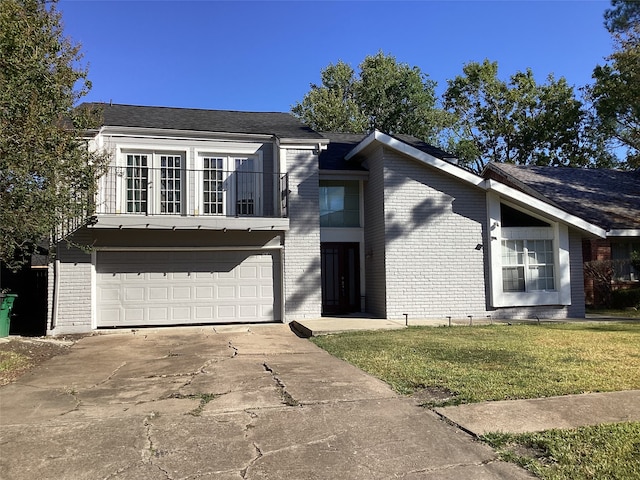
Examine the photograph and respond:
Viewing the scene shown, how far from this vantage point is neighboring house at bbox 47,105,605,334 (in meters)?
13.2

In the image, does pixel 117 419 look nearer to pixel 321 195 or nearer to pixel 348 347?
pixel 348 347

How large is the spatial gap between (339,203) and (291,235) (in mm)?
2203

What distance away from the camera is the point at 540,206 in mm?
13984

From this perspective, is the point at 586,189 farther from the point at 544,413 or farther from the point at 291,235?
the point at 544,413

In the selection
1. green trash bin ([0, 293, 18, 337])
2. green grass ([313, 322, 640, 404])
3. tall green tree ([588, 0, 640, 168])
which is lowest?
green grass ([313, 322, 640, 404])

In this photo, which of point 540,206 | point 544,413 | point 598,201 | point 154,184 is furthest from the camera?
point 598,201

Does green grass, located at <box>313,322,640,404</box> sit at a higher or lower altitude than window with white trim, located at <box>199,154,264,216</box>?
lower

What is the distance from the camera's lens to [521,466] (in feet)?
12.9

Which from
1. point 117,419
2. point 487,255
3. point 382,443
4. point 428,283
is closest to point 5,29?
point 117,419

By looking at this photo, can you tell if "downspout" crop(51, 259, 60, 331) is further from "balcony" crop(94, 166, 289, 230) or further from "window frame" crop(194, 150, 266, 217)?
"window frame" crop(194, 150, 266, 217)

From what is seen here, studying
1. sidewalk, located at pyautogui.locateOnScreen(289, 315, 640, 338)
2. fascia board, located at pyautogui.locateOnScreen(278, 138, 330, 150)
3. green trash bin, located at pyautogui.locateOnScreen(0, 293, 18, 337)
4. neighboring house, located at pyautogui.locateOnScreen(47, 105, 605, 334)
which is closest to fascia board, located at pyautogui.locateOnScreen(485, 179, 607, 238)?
neighboring house, located at pyautogui.locateOnScreen(47, 105, 605, 334)

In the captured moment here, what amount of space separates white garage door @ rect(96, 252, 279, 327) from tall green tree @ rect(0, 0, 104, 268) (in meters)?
3.40

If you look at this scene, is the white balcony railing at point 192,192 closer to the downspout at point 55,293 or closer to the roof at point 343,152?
the downspout at point 55,293

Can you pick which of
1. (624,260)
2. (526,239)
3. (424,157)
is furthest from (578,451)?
(624,260)
